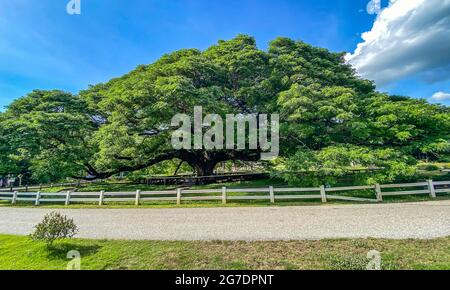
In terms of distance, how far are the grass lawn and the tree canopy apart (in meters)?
6.13

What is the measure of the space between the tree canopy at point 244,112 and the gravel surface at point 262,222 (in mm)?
2532

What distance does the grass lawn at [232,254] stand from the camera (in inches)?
178

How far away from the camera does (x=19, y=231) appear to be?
7.91 metres

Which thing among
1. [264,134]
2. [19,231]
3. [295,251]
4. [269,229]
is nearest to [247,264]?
[295,251]

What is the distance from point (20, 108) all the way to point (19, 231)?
52.8 feet

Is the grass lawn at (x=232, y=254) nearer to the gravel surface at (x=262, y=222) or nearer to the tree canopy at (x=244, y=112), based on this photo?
the gravel surface at (x=262, y=222)

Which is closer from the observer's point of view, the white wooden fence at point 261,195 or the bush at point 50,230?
the bush at point 50,230

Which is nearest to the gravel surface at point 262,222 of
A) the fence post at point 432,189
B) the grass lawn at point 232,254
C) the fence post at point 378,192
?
the grass lawn at point 232,254

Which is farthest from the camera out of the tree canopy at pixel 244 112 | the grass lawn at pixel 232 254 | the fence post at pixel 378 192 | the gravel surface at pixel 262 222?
the tree canopy at pixel 244 112

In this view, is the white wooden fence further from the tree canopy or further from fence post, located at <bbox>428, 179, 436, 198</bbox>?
the tree canopy

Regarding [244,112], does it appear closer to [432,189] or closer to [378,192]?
[378,192]

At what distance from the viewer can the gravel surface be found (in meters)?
6.50

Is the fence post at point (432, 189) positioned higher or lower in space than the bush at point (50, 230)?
higher
